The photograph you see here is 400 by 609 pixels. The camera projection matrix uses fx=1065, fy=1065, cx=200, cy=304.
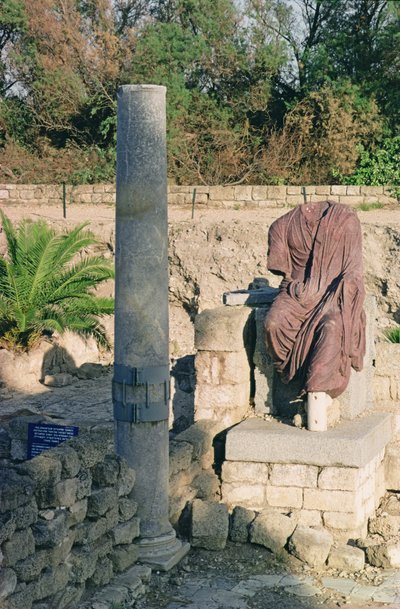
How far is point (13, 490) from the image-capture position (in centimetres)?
547

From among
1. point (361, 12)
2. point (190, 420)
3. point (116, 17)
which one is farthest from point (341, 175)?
point (190, 420)

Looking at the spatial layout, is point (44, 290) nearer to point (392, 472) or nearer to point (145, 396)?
point (392, 472)

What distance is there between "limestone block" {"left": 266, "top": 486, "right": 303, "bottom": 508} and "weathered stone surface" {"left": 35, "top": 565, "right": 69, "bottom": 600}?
2.49 meters

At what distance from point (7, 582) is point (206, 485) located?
2.98 m

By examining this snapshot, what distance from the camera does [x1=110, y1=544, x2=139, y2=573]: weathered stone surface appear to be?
6.60m

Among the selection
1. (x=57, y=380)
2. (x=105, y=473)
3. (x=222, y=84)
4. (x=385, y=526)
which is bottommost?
(x=57, y=380)

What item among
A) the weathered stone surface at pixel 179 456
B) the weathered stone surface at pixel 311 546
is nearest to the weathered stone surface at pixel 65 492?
the weathered stone surface at pixel 179 456

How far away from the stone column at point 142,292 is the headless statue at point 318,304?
1.62 m

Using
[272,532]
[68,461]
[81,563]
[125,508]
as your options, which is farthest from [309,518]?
[68,461]

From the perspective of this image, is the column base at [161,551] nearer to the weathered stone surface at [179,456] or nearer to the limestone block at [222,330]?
the weathered stone surface at [179,456]

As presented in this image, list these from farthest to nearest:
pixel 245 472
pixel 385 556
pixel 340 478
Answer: pixel 245 472 < pixel 340 478 < pixel 385 556

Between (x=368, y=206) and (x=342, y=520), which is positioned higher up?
(x=368, y=206)

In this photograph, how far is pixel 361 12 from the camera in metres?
21.0

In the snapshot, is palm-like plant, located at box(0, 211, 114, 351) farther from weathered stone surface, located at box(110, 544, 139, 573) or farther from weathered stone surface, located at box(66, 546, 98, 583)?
weathered stone surface, located at box(66, 546, 98, 583)
